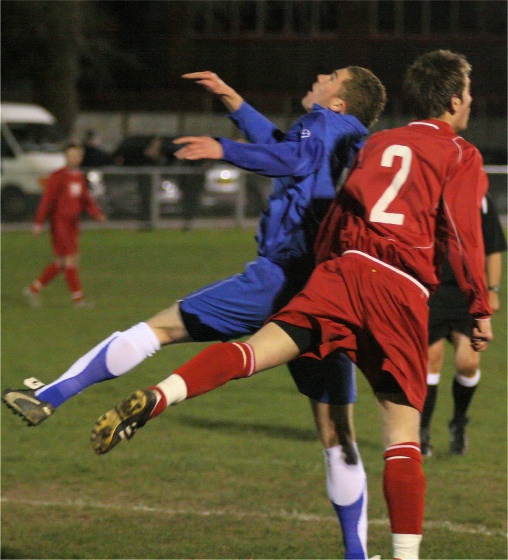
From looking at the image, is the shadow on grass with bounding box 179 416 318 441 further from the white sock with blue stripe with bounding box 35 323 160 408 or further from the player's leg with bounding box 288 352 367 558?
the white sock with blue stripe with bounding box 35 323 160 408

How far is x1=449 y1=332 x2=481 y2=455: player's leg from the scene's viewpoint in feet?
26.8

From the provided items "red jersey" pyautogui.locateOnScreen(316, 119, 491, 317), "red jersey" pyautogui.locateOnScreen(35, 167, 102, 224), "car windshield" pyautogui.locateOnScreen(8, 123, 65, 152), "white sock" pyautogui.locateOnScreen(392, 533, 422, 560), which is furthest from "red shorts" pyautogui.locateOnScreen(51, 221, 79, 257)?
"car windshield" pyautogui.locateOnScreen(8, 123, 65, 152)

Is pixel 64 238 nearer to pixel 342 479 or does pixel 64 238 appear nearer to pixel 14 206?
pixel 14 206

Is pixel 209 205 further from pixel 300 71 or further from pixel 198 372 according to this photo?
pixel 198 372

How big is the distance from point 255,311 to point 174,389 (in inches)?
34.1

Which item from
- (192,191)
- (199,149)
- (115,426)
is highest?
(199,149)

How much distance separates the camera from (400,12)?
4412cm

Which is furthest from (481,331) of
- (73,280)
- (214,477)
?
(73,280)

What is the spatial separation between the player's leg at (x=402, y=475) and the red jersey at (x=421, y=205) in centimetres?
50

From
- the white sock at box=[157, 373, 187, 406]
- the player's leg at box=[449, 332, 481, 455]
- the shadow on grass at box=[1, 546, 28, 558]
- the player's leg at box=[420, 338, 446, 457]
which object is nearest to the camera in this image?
the white sock at box=[157, 373, 187, 406]

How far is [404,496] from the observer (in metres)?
4.54

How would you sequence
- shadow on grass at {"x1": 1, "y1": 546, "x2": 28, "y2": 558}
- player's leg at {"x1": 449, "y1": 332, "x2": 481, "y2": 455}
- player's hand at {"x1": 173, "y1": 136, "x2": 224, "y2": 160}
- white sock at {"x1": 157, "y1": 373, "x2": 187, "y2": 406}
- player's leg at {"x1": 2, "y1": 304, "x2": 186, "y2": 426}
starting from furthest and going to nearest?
player's leg at {"x1": 449, "y1": 332, "x2": 481, "y2": 455} → shadow on grass at {"x1": 1, "y1": 546, "x2": 28, "y2": 558} → player's leg at {"x1": 2, "y1": 304, "x2": 186, "y2": 426} → player's hand at {"x1": 173, "y1": 136, "x2": 224, "y2": 160} → white sock at {"x1": 157, "y1": 373, "x2": 187, "y2": 406}

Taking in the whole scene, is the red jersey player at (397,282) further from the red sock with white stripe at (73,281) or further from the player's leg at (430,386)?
the red sock with white stripe at (73,281)

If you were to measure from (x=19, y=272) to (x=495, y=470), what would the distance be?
12.8 metres
